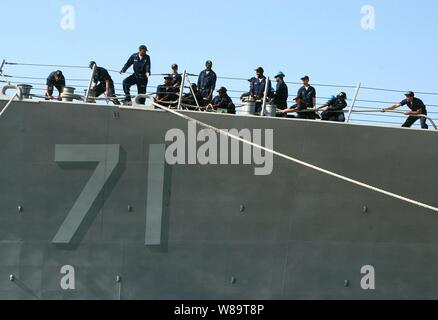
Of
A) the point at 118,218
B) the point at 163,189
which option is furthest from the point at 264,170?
the point at 118,218

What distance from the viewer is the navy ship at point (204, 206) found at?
1184 centimetres

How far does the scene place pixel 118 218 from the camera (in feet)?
39.1

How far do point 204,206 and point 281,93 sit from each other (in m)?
2.79

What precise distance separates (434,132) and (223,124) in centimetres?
372

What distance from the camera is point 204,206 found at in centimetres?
1209

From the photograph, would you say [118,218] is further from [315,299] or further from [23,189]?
[315,299]

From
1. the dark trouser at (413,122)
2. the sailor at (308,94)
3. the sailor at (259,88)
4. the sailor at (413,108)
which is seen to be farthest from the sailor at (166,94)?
the dark trouser at (413,122)

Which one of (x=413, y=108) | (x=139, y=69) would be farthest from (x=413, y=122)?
(x=139, y=69)

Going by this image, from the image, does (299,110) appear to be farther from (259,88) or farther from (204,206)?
(204,206)

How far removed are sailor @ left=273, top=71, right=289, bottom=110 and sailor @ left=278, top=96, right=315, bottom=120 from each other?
24cm

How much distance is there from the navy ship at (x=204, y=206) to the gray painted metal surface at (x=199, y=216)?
0.06ft

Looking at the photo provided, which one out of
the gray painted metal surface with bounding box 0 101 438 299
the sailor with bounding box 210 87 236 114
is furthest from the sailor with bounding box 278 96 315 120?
the sailor with bounding box 210 87 236 114

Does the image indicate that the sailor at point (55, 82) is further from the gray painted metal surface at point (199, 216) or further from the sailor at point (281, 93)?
the sailor at point (281, 93)

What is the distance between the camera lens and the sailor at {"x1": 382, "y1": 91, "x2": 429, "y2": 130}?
13141mm
